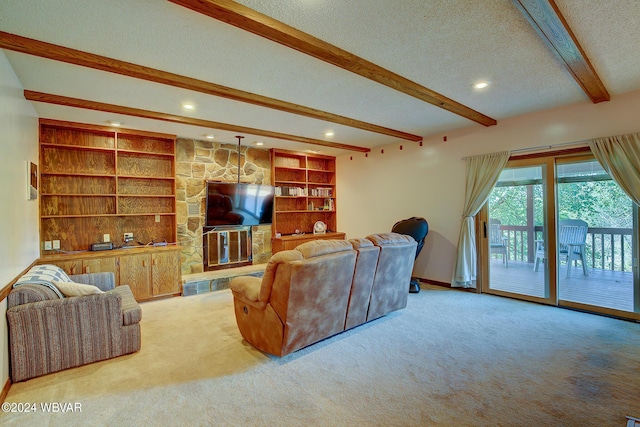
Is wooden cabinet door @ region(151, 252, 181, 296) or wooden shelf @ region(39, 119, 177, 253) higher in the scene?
wooden shelf @ region(39, 119, 177, 253)

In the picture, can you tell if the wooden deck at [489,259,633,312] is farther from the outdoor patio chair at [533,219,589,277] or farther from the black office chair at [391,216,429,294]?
the black office chair at [391,216,429,294]

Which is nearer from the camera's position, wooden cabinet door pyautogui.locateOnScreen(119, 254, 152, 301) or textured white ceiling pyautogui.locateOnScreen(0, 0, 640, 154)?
textured white ceiling pyautogui.locateOnScreen(0, 0, 640, 154)

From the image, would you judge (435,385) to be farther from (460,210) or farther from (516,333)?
(460,210)

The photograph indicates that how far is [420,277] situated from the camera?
5.59 metres

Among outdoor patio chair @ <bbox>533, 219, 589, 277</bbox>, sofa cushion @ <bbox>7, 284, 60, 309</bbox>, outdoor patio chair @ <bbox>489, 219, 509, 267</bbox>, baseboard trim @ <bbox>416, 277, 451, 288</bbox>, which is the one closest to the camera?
sofa cushion @ <bbox>7, 284, 60, 309</bbox>

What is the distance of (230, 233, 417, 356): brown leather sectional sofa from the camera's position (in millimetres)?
2590

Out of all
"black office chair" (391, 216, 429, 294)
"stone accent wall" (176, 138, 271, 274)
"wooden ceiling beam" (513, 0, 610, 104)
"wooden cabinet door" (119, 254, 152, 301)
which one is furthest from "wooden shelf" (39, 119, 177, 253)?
"wooden ceiling beam" (513, 0, 610, 104)

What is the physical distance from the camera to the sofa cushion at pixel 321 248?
268cm

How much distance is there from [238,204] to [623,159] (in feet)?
17.9

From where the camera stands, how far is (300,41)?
223 centimetres

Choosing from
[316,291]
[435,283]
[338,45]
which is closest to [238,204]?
[316,291]

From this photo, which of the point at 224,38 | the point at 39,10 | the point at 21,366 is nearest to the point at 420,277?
the point at 224,38

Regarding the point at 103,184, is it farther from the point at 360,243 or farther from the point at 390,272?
the point at 390,272

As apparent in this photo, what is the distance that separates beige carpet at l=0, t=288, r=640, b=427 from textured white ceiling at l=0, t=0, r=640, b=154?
2605mm
